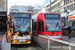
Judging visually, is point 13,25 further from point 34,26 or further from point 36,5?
point 36,5

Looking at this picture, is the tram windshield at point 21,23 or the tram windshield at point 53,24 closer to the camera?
the tram windshield at point 21,23

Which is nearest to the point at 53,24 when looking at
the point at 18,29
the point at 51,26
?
the point at 51,26

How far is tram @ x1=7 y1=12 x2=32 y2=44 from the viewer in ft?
40.1

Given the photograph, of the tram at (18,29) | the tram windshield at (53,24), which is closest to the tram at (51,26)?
the tram windshield at (53,24)

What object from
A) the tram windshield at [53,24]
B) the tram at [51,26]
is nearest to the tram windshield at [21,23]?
the tram at [51,26]

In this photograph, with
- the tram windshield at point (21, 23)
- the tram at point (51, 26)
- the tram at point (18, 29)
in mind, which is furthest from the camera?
the tram at point (51, 26)

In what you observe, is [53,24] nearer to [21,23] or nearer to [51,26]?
[51,26]

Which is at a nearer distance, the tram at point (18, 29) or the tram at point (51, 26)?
the tram at point (18, 29)

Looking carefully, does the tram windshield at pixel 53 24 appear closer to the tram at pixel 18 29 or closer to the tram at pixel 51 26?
the tram at pixel 51 26

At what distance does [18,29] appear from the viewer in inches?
489

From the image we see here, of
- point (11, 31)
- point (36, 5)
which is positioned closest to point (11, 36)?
point (11, 31)

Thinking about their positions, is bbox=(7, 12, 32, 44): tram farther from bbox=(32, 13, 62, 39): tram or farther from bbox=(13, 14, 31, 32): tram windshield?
bbox=(32, 13, 62, 39): tram

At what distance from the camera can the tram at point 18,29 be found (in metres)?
12.2

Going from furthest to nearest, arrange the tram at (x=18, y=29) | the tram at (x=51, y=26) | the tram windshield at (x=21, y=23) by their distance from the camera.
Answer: the tram at (x=51, y=26) → the tram windshield at (x=21, y=23) → the tram at (x=18, y=29)
